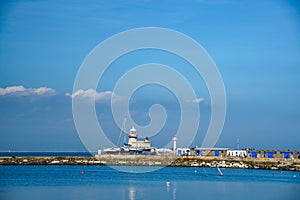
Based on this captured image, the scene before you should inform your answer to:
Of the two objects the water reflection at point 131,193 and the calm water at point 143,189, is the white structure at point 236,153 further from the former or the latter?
the water reflection at point 131,193

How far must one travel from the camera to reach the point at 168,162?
3285 inches

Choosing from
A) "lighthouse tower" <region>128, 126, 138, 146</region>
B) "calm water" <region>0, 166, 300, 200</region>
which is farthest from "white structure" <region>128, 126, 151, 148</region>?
"calm water" <region>0, 166, 300, 200</region>

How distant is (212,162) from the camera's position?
8250 cm

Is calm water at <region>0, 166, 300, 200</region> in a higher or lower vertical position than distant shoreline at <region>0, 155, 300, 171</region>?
lower

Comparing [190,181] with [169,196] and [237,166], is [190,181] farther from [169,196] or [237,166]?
[237,166]

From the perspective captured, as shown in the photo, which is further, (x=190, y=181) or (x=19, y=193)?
(x=190, y=181)

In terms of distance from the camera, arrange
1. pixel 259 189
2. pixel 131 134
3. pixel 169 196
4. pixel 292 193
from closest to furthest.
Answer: pixel 169 196, pixel 292 193, pixel 259 189, pixel 131 134

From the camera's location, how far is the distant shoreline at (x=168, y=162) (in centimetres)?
7712

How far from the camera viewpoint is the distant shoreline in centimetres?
7712

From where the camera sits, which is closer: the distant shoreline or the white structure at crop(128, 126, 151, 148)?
the distant shoreline

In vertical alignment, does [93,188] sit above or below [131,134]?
below

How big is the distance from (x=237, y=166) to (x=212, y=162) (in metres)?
5.14

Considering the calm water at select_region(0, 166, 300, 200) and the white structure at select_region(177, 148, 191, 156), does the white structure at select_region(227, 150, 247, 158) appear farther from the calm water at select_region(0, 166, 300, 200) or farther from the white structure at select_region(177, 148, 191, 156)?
the calm water at select_region(0, 166, 300, 200)

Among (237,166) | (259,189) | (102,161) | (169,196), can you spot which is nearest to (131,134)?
(102,161)
